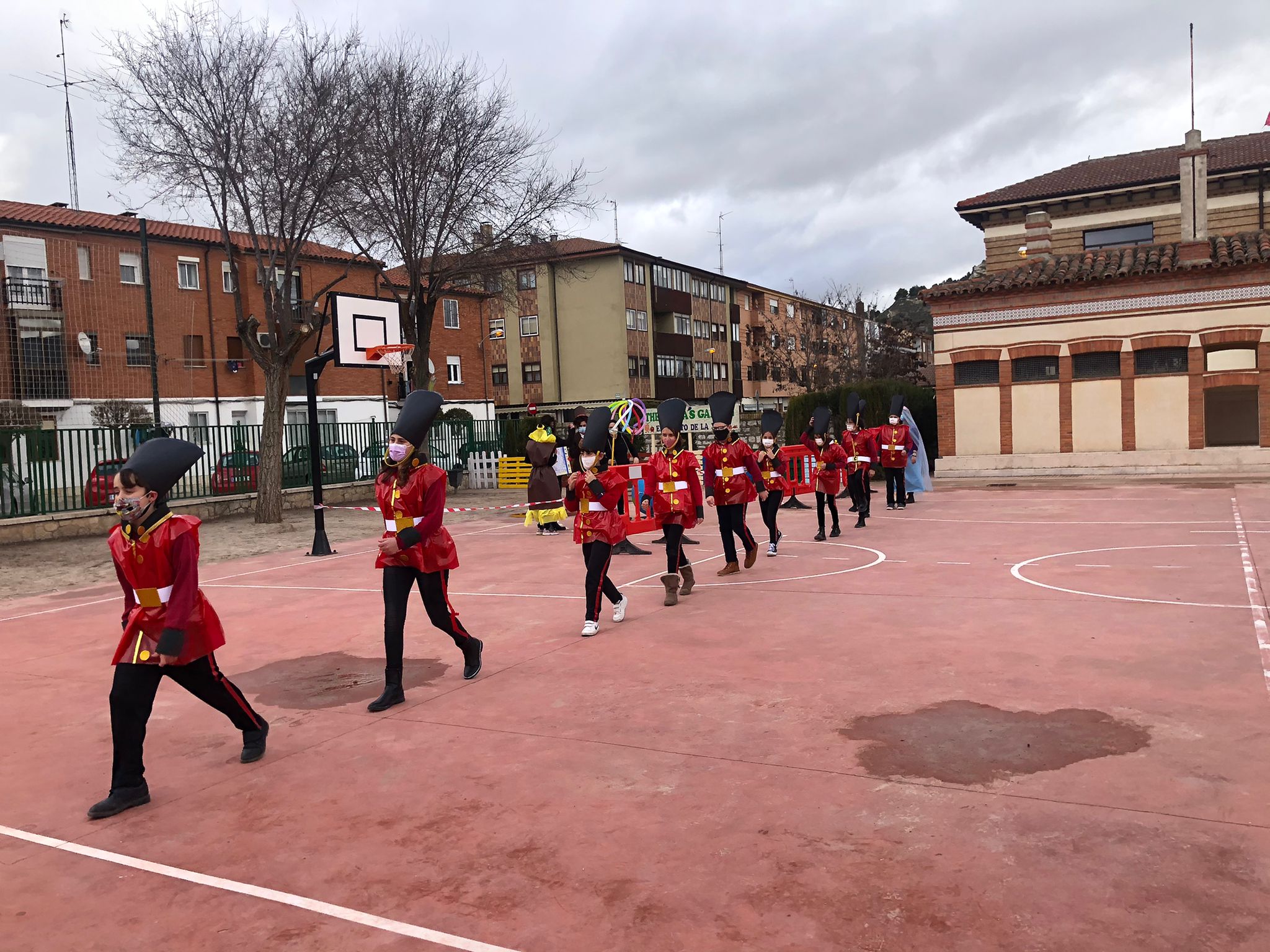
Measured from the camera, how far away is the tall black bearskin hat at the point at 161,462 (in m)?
5.39

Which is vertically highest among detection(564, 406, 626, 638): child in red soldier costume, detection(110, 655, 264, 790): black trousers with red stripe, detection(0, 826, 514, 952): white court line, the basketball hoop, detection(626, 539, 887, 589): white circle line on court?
the basketball hoop

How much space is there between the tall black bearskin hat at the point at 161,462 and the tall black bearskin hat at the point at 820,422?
38.5 ft

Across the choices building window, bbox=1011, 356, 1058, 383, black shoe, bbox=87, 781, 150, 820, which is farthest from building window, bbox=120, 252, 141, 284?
black shoe, bbox=87, 781, 150, 820

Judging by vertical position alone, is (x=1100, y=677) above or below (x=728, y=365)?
below

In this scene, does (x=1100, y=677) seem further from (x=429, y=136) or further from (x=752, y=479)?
(x=429, y=136)

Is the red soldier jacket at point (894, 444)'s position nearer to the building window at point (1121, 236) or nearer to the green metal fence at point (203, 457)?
the green metal fence at point (203, 457)

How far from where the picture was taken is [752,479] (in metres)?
11.9

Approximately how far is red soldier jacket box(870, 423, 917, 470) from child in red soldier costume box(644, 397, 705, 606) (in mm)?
9805

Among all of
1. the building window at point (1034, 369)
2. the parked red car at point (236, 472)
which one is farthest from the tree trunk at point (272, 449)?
the building window at point (1034, 369)

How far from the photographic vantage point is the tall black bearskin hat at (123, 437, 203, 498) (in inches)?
212

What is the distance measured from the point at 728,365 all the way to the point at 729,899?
64.9m

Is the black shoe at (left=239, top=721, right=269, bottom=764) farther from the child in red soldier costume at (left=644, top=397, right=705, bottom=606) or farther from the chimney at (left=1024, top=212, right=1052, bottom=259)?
the chimney at (left=1024, top=212, right=1052, bottom=259)

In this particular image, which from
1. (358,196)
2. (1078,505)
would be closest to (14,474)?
(358,196)

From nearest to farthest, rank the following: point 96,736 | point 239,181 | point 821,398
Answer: point 96,736, point 239,181, point 821,398
